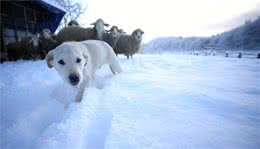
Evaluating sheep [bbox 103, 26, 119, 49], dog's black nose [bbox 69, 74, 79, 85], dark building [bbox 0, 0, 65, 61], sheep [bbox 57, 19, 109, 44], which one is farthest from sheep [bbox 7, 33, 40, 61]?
dog's black nose [bbox 69, 74, 79, 85]

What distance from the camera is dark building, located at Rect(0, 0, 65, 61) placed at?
1084 centimetres

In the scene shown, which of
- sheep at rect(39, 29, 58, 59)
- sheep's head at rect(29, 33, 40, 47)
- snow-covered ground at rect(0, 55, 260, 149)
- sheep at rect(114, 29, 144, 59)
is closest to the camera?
snow-covered ground at rect(0, 55, 260, 149)

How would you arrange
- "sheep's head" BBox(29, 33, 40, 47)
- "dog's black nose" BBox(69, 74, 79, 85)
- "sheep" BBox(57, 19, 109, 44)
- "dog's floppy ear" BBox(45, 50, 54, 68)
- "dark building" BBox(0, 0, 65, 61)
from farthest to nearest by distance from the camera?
1. "sheep" BBox(57, 19, 109, 44)
2. "dark building" BBox(0, 0, 65, 61)
3. "sheep's head" BBox(29, 33, 40, 47)
4. "dog's floppy ear" BBox(45, 50, 54, 68)
5. "dog's black nose" BBox(69, 74, 79, 85)

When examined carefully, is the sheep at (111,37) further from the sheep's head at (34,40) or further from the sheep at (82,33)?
the sheep's head at (34,40)

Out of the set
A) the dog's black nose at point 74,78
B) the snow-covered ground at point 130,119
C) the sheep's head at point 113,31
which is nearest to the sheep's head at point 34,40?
the sheep's head at point 113,31

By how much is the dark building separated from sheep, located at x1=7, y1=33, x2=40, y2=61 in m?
0.46

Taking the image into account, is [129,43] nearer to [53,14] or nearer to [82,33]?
[82,33]

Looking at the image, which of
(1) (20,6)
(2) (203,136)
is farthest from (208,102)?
(1) (20,6)

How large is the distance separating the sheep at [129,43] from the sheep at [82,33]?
5.47ft

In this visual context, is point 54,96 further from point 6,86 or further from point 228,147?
point 228,147

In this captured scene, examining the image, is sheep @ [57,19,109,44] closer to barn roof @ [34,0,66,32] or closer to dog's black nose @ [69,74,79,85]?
barn roof @ [34,0,66,32]

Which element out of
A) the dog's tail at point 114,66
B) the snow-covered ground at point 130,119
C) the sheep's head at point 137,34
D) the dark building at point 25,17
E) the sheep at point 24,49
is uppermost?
the dark building at point 25,17

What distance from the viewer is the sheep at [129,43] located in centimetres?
1255

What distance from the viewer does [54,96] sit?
10.4 feet
